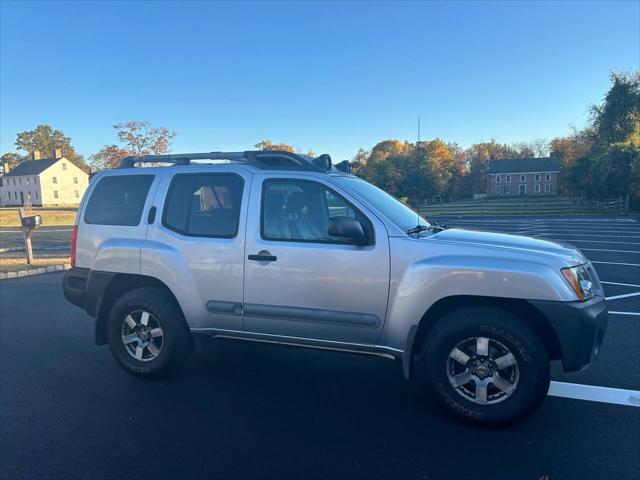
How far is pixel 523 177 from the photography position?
7462 cm

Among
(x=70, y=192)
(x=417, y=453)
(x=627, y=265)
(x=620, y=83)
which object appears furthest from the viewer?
(x=70, y=192)

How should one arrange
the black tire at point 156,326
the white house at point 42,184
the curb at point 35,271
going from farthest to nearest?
the white house at point 42,184 < the curb at point 35,271 < the black tire at point 156,326

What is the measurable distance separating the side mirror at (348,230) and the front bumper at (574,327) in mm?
1349

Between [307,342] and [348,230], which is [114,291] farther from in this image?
[348,230]

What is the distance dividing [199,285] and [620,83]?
53.4m

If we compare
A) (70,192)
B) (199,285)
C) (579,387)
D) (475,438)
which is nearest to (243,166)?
(199,285)

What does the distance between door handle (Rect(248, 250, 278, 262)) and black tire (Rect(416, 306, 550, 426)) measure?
143 centimetres

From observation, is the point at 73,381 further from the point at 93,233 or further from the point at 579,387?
the point at 579,387

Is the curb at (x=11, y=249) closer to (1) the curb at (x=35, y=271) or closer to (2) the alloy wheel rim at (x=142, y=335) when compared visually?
(1) the curb at (x=35, y=271)

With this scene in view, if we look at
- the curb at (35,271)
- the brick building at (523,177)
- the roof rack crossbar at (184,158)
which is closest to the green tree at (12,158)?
the brick building at (523,177)

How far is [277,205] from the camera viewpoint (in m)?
3.82

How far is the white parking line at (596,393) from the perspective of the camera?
11.9ft

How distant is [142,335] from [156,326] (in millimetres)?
184

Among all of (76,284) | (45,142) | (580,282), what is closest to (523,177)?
(580,282)
